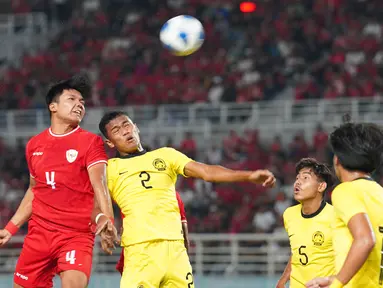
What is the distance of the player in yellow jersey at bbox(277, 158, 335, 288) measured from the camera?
7.02m

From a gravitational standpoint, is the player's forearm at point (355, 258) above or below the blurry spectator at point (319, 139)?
below

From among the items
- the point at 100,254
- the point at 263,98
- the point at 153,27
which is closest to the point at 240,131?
the point at 263,98

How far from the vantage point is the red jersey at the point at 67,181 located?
689 cm

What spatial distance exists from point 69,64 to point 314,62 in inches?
272

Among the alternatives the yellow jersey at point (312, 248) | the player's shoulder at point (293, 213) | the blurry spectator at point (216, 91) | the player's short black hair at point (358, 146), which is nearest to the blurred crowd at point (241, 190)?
the blurry spectator at point (216, 91)

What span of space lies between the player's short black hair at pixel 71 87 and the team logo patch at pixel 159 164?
3.04ft

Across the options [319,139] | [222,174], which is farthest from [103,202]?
[319,139]

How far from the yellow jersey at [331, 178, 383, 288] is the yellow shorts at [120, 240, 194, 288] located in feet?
6.45

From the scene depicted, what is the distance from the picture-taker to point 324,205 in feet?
24.0

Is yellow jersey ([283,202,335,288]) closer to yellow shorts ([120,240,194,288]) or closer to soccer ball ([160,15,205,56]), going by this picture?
yellow shorts ([120,240,194,288])

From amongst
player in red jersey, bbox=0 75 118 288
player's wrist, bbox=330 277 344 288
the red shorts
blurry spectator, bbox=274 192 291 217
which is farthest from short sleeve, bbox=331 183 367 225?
blurry spectator, bbox=274 192 291 217

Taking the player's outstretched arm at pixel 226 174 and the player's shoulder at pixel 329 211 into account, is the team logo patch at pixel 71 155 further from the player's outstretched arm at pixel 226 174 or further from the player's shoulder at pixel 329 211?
the player's shoulder at pixel 329 211

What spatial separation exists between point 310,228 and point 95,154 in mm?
1852

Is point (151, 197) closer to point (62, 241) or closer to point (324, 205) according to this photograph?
point (62, 241)
